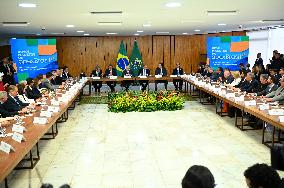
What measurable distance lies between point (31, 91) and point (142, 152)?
415 cm

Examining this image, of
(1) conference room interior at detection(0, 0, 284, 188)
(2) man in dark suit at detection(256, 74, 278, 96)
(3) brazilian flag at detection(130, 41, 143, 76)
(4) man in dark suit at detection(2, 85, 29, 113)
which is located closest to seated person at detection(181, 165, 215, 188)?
(1) conference room interior at detection(0, 0, 284, 188)

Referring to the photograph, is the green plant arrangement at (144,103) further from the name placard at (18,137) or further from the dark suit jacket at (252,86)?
the name placard at (18,137)

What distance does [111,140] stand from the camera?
6.45m

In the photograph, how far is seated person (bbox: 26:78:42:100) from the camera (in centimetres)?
805

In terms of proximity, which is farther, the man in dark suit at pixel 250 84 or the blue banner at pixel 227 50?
the blue banner at pixel 227 50

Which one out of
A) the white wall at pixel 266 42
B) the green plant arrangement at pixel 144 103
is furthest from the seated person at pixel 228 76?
the white wall at pixel 266 42

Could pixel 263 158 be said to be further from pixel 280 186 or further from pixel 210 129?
pixel 280 186

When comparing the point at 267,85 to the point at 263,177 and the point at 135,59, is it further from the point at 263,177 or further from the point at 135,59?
the point at 135,59

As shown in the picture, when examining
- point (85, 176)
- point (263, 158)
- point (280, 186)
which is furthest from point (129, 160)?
point (280, 186)

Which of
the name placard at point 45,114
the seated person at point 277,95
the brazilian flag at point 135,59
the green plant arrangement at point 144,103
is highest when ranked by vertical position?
the brazilian flag at point 135,59

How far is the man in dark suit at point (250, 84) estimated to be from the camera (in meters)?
8.46

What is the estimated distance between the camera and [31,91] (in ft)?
26.7

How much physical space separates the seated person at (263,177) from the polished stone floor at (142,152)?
2.48m

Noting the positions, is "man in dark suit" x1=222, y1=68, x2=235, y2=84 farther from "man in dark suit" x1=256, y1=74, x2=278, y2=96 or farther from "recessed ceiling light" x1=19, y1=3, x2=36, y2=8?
"recessed ceiling light" x1=19, y1=3, x2=36, y2=8
